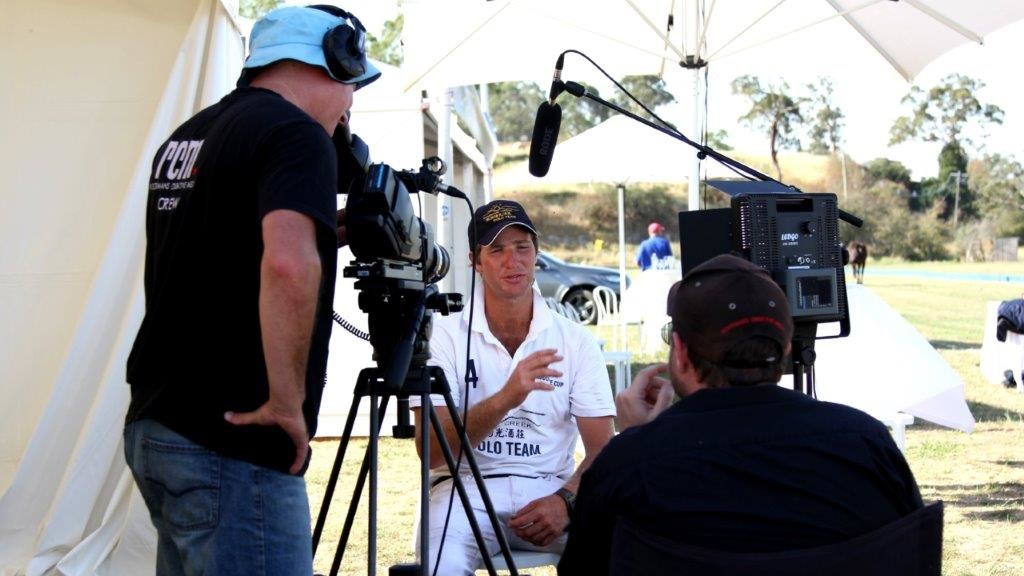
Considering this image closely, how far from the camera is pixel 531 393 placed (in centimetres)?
318

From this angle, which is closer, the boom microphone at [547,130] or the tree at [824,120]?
the boom microphone at [547,130]

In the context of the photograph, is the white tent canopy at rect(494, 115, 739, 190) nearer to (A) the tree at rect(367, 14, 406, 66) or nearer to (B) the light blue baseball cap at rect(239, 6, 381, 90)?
(B) the light blue baseball cap at rect(239, 6, 381, 90)

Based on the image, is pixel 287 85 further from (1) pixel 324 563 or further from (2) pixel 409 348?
(1) pixel 324 563

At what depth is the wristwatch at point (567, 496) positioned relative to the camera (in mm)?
3027

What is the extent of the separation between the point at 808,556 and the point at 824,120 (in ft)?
194

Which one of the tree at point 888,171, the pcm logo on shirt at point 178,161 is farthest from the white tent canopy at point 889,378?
the tree at point 888,171

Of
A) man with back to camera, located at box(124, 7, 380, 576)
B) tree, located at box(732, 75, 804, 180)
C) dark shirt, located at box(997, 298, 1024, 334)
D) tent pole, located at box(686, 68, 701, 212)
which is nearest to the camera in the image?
man with back to camera, located at box(124, 7, 380, 576)

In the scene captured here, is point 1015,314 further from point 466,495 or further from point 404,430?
point 404,430

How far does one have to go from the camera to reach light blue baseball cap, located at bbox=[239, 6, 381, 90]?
2.05m

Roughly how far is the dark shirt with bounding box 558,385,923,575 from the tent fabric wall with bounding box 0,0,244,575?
2.84 meters

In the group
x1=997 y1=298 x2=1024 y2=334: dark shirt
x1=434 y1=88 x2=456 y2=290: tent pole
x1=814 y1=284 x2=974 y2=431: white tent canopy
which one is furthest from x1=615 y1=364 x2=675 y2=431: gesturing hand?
x1=997 y1=298 x2=1024 y2=334: dark shirt

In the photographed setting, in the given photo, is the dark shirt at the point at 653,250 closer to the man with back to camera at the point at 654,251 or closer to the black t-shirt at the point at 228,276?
the man with back to camera at the point at 654,251

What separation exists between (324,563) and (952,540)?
2.98 metres

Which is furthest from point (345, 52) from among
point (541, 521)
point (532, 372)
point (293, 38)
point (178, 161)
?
point (541, 521)
